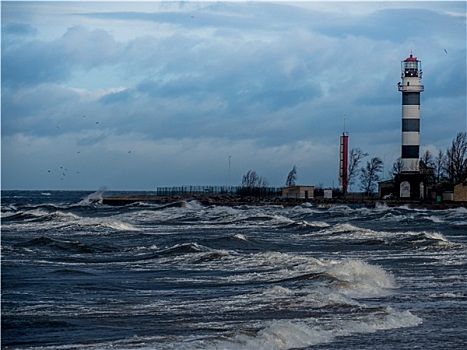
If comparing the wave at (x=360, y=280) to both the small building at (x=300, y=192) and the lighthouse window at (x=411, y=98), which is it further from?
the small building at (x=300, y=192)

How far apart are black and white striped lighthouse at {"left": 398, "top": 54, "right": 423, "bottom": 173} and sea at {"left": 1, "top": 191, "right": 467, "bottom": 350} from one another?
28722 mm

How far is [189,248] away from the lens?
29.6 meters

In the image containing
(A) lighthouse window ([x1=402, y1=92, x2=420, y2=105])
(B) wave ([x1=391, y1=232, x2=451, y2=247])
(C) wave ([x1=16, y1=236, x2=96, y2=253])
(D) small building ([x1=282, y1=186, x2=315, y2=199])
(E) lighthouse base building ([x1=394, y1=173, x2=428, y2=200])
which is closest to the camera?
(C) wave ([x1=16, y1=236, x2=96, y2=253])

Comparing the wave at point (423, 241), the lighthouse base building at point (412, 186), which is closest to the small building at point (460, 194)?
the lighthouse base building at point (412, 186)

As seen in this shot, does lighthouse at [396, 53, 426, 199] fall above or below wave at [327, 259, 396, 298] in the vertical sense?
above

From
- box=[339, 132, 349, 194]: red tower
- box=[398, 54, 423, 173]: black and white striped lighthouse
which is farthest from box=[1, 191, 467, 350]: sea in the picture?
box=[339, 132, 349, 194]: red tower

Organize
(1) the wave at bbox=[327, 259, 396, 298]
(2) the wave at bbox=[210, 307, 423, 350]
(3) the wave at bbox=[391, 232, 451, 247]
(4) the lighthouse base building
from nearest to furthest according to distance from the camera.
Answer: (2) the wave at bbox=[210, 307, 423, 350], (1) the wave at bbox=[327, 259, 396, 298], (3) the wave at bbox=[391, 232, 451, 247], (4) the lighthouse base building

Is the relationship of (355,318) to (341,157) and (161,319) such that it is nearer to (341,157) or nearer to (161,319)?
(161,319)

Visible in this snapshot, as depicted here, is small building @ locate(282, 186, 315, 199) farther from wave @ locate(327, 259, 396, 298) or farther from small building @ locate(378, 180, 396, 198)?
wave @ locate(327, 259, 396, 298)

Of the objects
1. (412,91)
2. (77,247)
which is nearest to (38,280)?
(77,247)

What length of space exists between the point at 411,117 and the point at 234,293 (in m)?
49.2

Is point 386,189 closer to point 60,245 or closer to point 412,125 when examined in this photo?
point 412,125

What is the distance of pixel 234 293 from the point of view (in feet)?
61.1

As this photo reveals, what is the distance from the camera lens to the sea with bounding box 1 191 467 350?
13.5m
